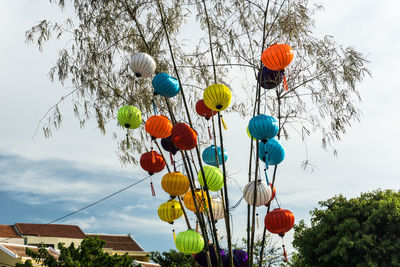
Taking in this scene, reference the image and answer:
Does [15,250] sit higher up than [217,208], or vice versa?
[15,250]

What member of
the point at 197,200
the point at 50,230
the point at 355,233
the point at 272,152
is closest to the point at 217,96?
the point at 272,152

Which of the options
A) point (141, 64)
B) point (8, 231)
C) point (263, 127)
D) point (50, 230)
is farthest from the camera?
point (50, 230)

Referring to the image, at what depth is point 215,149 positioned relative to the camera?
437cm

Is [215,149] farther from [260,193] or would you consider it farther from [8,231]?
[8,231]

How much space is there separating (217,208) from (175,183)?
1.67 feet

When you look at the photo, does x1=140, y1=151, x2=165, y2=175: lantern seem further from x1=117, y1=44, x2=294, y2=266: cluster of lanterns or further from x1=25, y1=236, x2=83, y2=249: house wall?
x1=25, y1=236, x2=83, y2=249: house wall

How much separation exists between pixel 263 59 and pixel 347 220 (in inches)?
222

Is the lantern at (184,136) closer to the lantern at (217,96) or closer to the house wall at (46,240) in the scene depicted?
the lantern at (217,96)

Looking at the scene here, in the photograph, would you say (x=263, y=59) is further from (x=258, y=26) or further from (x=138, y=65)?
(x=138, y=65)

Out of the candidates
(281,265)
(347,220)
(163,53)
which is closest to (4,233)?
(281,265)

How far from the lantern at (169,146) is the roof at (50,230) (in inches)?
541

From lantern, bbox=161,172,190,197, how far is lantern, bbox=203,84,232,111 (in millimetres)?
726

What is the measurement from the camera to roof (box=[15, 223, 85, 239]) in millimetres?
16625

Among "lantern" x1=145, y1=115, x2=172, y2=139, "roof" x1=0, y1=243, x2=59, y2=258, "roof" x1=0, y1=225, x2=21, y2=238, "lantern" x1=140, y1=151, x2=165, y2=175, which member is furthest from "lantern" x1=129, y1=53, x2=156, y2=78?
"roof" x1=0, y1=225, x2=21, y2=238
